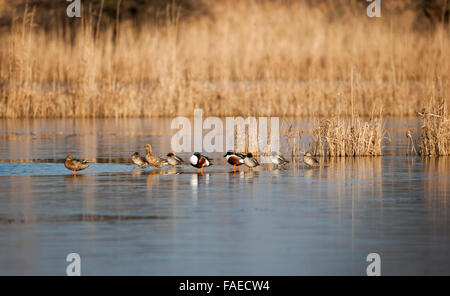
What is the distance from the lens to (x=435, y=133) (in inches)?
733

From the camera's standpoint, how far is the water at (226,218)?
8359 millimetres

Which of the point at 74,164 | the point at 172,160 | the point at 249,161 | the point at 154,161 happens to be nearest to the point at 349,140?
the point at 249,161

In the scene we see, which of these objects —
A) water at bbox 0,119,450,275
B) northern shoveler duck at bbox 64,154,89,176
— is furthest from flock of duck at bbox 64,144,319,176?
water at bbox 0,119,450,275

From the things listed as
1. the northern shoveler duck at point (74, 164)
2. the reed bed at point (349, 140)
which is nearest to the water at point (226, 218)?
the northern shoveler duck at point (74, 164)

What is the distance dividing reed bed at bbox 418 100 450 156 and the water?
0.68 m

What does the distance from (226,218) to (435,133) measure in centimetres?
890

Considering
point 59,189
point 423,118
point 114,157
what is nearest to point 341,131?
point 423,118

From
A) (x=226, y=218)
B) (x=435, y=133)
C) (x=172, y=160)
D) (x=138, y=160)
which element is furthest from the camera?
(x=435, y=133)

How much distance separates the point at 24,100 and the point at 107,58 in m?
2.99

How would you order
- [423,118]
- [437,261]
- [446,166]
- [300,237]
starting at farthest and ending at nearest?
[423,118] → [446,166] → [300,237] → [437,261]

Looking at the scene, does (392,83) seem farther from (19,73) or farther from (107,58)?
(19,73)

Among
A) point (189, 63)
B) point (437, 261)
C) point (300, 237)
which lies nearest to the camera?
point (437, 261)

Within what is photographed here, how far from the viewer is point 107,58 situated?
30.8m

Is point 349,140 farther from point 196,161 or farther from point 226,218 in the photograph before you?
point 226,218
